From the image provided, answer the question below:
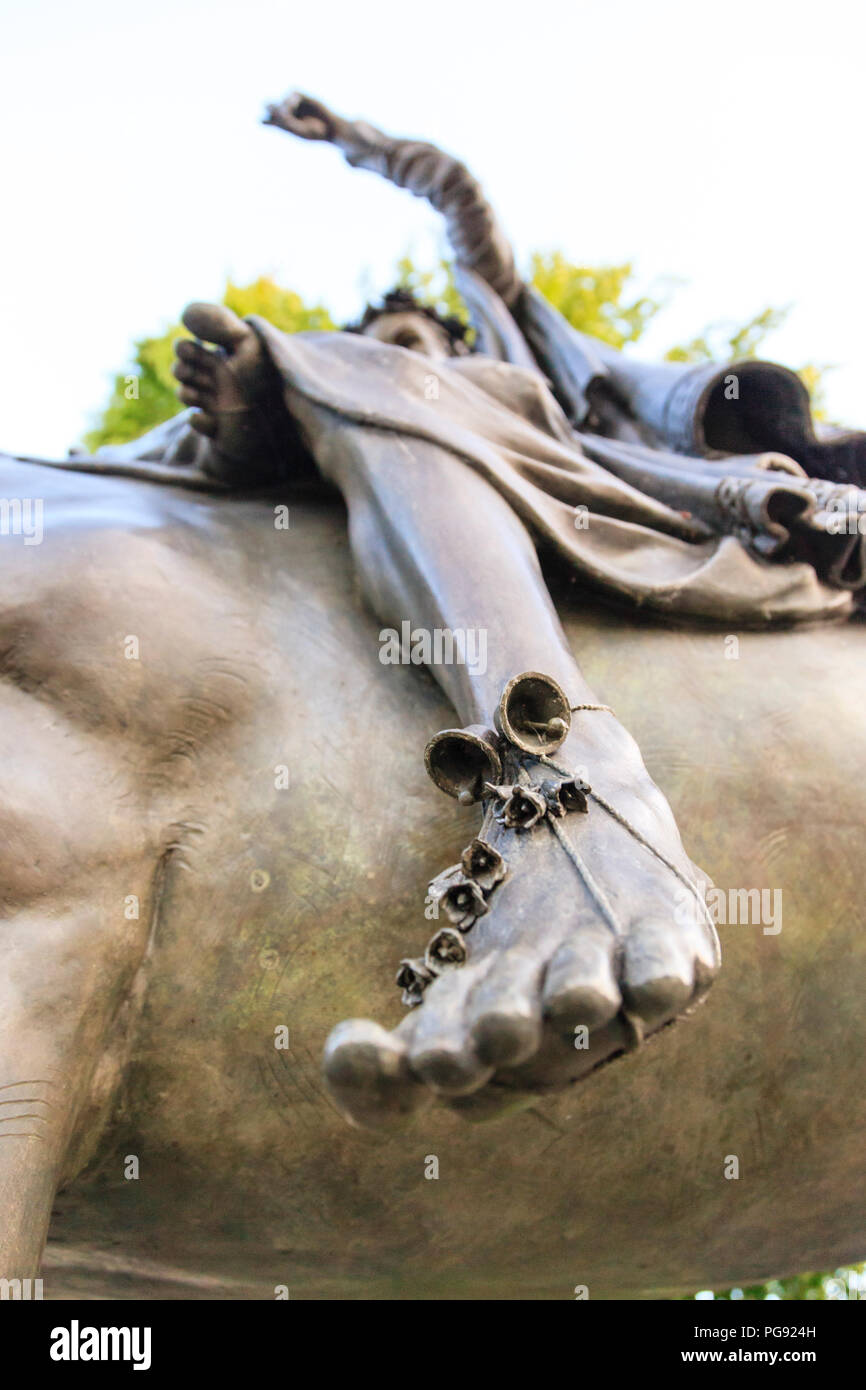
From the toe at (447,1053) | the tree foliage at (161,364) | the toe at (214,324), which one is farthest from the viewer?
the tree foliage at (161,364)

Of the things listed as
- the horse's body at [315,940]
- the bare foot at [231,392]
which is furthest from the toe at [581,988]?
the bare foot at [231,392]

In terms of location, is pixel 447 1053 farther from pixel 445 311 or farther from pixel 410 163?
pixel 445 311

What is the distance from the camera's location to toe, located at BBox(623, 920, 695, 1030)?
1.49 metres

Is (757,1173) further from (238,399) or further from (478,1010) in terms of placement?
(238,399)

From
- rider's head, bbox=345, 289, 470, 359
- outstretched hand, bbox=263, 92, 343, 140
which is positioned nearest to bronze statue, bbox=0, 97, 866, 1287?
rider's head, bbox=345, 289, 470, 359

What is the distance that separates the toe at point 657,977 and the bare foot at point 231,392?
5.34 ft

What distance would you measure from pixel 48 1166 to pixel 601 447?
2.06 metres

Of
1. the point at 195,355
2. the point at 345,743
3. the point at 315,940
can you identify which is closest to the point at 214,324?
the point at 195,355

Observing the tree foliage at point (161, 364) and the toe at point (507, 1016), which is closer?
the toe at point (507, 1016)

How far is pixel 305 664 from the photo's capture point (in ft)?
8.08

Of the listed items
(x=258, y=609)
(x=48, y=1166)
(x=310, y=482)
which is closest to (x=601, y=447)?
(x=310, y=482)

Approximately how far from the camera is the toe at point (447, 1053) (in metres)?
1.45

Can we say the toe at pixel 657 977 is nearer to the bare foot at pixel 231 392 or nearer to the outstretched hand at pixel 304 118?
the bare foot at pixel 231 392

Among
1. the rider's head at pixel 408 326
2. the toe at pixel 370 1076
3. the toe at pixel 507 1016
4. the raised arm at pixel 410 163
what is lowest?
the toe at pixel 370 1076
